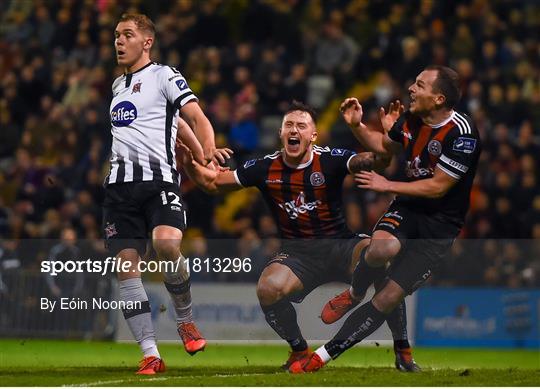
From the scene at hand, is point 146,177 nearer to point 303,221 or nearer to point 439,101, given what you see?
point 303,221

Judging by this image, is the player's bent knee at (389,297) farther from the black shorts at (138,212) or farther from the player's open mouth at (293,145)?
the black shorts at (138,212)

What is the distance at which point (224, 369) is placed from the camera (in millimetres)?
11070

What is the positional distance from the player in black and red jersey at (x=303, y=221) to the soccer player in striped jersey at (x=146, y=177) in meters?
0.57

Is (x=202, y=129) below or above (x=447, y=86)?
below

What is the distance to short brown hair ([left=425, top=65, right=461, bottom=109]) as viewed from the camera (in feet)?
34.6

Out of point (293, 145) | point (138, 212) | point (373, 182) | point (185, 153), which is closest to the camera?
point (373, 182)

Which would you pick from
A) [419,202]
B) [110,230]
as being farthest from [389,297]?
[110,230]

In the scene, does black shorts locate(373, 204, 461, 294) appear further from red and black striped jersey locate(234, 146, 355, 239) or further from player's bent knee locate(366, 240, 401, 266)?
red and black striped jersey locate(234, 146, 355, 239)

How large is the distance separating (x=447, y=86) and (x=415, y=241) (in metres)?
1.22

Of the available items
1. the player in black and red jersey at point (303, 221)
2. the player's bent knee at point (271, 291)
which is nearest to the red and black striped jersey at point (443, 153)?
the player in black and red jersey at point (303, 221)

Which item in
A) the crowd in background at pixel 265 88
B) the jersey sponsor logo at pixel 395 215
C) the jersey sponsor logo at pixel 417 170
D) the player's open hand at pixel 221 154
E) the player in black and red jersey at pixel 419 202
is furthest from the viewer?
the crowd in background at pixel 265 88

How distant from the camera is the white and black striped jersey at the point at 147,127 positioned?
34.4ft

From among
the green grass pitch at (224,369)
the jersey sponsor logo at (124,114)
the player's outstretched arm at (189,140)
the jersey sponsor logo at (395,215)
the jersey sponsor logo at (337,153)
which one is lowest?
the green grass pitch at (224,369)

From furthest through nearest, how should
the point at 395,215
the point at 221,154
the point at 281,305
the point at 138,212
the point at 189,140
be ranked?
the point at 189,140 → the point at 281,305 → the point at 395,215 → the point at 138,212 → the point at 221,154
